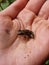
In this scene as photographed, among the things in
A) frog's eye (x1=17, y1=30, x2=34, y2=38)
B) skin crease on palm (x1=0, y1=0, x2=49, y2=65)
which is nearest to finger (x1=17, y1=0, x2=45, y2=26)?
skin crease on palm (x1=0, y1=0, x2=49, y2=65)

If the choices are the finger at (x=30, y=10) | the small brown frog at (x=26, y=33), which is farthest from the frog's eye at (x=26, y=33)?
the finger at (x=30, y=10)

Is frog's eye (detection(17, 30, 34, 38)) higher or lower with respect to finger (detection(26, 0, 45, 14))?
A: lower

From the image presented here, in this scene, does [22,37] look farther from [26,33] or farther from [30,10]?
[30,10]

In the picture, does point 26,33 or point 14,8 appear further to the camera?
point 14,8

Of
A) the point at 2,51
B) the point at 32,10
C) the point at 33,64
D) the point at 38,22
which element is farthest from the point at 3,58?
the point at 32,10

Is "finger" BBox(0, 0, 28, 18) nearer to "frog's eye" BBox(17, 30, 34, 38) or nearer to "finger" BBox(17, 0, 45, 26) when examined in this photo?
"finger" BBox(17, 0, 45, 26)

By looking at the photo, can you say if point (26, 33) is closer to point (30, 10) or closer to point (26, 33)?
point (26, 33)

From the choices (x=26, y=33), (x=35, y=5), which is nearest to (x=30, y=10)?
(x=35, y=5)
